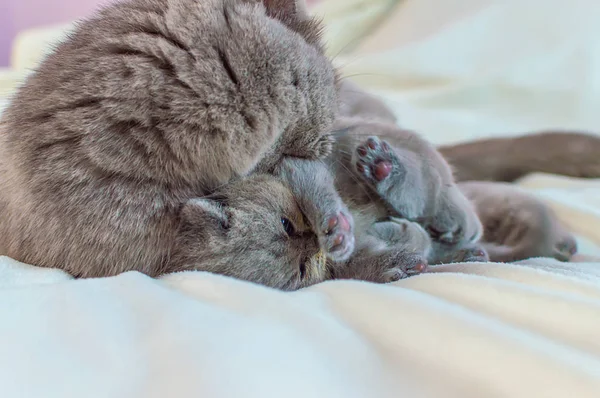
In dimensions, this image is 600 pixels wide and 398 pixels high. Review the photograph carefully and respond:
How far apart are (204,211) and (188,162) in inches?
2.7

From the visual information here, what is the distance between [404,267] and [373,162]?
22 cm

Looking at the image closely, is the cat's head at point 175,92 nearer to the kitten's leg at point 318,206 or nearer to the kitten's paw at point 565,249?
the kitten's leg at point 318,206

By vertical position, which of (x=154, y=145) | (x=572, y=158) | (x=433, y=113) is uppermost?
(x=154, y=145)

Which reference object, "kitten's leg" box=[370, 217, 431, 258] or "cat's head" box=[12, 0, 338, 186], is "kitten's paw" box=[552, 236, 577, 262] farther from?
"cat's head" box=[12, 0, 338, 186]

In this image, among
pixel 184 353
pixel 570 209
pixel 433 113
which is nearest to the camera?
pixel 184 353

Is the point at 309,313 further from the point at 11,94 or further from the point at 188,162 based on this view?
the point at 11,94

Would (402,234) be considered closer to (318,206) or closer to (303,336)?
(318,206)

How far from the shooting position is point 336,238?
0.82 metres

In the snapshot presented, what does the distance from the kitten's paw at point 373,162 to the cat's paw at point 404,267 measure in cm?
17

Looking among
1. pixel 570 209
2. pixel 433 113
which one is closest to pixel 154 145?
pixel 570 209

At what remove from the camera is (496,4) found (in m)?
2.33

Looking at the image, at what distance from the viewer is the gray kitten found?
2.26ft

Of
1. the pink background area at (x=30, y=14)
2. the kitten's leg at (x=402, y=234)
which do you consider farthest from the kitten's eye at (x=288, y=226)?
the pink background area at (x=30, y=14)

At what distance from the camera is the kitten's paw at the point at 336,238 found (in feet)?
2.70
